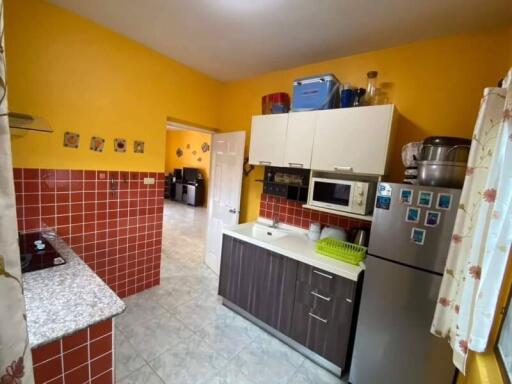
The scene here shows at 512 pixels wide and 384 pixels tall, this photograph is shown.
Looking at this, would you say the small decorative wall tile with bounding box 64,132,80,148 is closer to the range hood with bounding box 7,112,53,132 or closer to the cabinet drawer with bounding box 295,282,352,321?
the range hood with bounding box 7,112,53,132

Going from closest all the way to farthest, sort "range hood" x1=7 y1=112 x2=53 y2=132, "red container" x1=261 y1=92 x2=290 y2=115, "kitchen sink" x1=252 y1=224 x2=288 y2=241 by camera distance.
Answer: "range hood" x1=7 y1=112 x2=53 y2=132 → "red container" x1=261 y1=92 x2=290 y2=115 → "kitchen sink" x1=252 y1=224 x2=288 y2=241

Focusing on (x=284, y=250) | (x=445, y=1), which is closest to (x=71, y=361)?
(x=284, y=250)

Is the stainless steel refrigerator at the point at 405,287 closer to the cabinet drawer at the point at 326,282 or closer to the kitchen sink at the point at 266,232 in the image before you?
the cabinet drawer at the point at 326,282

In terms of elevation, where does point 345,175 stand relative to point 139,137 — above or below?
below

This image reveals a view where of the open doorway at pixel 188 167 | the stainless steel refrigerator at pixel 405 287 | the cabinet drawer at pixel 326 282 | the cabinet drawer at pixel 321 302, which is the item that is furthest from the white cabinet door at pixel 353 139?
the open doorway at pixel 188 167

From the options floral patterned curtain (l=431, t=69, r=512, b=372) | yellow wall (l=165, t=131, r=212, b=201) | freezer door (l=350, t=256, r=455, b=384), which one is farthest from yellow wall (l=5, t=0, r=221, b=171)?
yellow wall (l=165, t=131, r=212, b=201)

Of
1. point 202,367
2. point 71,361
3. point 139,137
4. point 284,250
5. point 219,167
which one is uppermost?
point 139,137

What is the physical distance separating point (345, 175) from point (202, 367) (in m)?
1.91

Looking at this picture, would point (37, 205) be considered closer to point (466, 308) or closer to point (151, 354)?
point (151, 354)

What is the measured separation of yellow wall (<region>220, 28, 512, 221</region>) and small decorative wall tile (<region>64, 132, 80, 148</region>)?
2.29m

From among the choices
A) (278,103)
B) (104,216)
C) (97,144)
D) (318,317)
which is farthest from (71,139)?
(318,317)

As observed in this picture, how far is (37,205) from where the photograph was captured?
178 cm

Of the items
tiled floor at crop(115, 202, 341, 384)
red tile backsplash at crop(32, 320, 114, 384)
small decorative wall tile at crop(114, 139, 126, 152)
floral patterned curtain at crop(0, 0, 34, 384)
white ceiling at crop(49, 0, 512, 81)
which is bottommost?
tiled floor at crop(115, 202, 341, 384)

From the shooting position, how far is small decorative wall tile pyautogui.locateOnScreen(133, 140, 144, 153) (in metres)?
2.28
